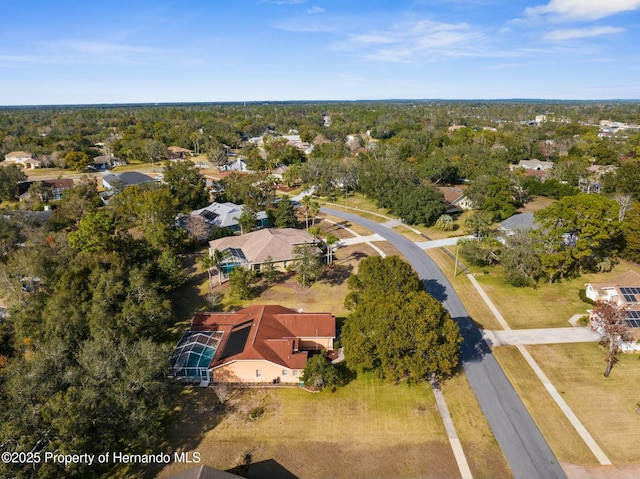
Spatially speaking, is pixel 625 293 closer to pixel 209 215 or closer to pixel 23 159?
pixel 209 215

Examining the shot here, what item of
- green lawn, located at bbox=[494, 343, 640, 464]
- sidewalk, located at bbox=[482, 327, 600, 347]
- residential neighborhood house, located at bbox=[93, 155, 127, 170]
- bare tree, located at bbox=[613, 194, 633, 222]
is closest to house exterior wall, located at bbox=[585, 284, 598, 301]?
sidewalk, located at bbox=[482, 327, 600, 347]

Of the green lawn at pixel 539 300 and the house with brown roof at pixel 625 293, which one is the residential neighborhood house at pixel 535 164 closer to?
the green lawn at pixel 539 300

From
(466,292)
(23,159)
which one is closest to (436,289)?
(466,292)

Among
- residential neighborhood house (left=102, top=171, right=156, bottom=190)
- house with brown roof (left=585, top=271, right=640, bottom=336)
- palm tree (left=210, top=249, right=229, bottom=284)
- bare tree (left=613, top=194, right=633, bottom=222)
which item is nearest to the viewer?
house with brown roof (left=585, top=271, right=640, bottom=336)

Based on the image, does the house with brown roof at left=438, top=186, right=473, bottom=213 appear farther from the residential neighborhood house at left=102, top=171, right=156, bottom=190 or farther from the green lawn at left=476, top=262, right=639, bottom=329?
the residential neighborhood house at left=102, top=171, right=156, bottom=190

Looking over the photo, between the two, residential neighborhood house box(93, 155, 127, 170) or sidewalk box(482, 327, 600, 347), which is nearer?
sidewalk box(482, 327, 600, 347)

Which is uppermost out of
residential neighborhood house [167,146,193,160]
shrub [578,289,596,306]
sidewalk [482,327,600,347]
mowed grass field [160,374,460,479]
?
residential neighborhood house [167,146,193,160]

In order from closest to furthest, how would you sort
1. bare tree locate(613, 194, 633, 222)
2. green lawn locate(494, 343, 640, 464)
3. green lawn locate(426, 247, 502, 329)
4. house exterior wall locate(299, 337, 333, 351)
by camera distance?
green lawn locate(494, 343, 640, 464) < house exterior wall locate(299, 337, 333, 351) < green lawn locate(426, 247, 502, 329) < bare tree locate(613, 194, 633, 222)

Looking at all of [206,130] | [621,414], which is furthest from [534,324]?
[206,130]
